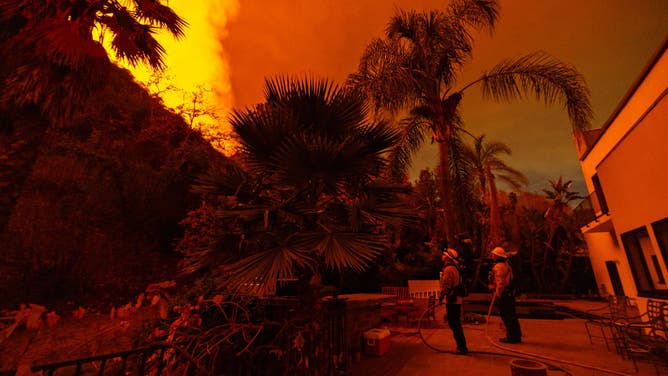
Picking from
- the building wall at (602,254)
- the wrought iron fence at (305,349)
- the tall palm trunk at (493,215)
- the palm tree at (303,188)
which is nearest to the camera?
the palm tree at (303,188)

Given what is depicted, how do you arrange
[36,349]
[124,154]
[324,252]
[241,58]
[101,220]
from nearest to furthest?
[324,252], [36,349], [241,58], [101,220], [124,154]

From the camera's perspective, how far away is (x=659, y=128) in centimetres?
463

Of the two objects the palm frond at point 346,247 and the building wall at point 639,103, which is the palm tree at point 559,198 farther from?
the palm frond at point 346,247

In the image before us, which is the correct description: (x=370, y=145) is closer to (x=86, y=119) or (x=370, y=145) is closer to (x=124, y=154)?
(x=124, y=154)

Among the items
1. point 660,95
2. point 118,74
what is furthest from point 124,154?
point 660,95

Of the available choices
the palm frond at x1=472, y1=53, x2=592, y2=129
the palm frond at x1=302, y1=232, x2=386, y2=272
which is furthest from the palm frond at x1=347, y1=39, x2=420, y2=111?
the palm frond at x1=302, y1=232, x2=386, y2=272

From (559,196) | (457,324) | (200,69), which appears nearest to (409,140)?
(457,324)

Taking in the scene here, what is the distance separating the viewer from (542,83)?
6.84 meters

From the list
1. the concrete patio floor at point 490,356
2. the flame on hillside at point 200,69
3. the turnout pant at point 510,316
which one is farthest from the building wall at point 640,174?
the flame on hillside at point 200,69

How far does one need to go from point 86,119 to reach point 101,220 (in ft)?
20.3

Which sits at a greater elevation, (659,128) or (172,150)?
(172,150)

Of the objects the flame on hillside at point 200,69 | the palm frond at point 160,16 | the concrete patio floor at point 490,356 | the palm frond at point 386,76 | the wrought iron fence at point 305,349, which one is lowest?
the concrete patio floor at point 490,356

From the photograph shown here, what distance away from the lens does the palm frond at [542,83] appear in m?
6.31

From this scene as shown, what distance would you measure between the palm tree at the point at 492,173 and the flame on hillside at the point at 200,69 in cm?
908
